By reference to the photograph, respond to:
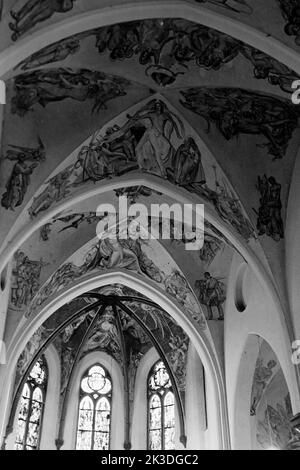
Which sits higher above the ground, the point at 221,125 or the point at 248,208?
the point at 221,125

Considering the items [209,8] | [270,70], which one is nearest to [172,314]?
[270,70]

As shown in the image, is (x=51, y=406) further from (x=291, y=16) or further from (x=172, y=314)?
(x=291, y=16)

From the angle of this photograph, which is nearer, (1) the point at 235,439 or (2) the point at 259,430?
(1) the point at 235,439

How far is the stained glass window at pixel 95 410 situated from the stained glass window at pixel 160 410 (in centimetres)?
144

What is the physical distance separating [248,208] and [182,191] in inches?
60.3

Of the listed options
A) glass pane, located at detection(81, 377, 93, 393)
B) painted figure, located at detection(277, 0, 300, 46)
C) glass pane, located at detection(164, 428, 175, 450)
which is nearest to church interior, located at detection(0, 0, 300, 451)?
painted figure, located at detection(277, 0, 300, 46)

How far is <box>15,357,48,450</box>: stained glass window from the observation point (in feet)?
57.8

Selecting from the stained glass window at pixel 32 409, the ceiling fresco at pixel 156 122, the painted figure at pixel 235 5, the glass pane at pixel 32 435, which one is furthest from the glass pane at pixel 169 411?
the painted figure at pixel 235 5

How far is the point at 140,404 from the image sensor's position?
1920 cm

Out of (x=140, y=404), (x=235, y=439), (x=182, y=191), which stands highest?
(x=182, y=191)

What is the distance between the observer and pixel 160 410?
19.0m

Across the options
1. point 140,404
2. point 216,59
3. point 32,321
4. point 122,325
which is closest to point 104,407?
point 140,404

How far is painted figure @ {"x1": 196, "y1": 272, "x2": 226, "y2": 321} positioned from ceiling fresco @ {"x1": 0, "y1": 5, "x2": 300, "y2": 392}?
2070 millimetres

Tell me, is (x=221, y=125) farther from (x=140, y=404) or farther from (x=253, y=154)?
(x=140, y=404)
